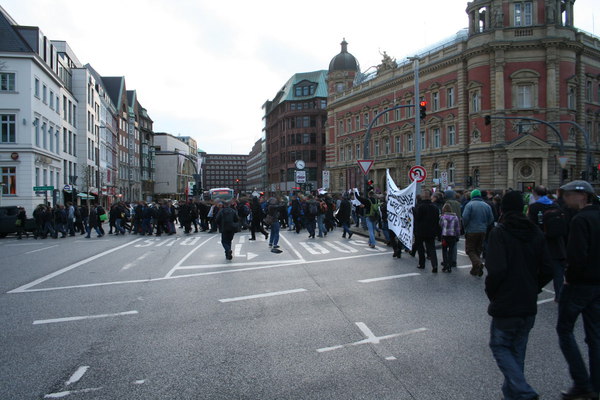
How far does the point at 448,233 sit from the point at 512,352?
7.07 metres

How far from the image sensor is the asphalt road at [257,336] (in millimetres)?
4418

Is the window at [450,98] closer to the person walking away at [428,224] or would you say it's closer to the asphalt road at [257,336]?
the person walking away at [428,224]

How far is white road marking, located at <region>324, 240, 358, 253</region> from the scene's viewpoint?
1574cm

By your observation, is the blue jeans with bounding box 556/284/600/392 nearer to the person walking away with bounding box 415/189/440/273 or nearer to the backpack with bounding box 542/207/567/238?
the backpack with bounding box 542/207/567/238

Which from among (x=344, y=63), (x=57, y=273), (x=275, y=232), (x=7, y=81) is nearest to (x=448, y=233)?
(x=275, y=232)

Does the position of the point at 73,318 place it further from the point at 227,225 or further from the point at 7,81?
the point at 7,81

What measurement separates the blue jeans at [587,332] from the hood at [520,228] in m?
0.75

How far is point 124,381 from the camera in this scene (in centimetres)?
456

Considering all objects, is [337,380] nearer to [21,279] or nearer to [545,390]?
[545,390]

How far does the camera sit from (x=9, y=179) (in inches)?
1457

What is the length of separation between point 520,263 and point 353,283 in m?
5.92

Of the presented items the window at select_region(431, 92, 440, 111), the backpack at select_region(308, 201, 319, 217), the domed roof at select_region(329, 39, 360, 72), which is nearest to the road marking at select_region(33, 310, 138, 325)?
the backpack at select_region(308, 201, 319, 217)

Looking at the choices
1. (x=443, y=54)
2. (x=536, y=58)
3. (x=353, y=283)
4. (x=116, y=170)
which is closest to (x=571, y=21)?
(x=536, y=58)

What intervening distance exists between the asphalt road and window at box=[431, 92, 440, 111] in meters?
44.5
